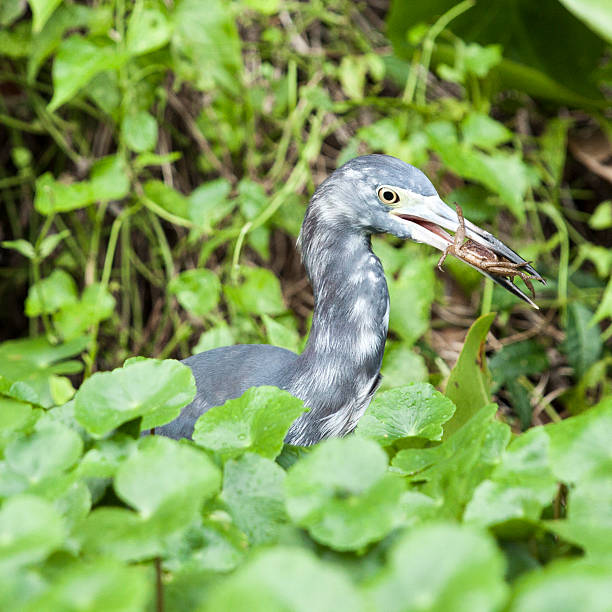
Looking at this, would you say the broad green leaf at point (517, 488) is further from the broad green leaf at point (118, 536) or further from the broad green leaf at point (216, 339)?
the broad green leaf at point (216, 339)

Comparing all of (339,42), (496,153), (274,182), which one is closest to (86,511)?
(496,153)

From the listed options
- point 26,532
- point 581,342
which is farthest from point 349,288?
point 581,342

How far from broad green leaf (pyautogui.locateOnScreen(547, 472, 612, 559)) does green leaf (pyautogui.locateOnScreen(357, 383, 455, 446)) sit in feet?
0.57

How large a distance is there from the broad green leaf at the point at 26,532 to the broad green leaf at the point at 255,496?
0.13 metres

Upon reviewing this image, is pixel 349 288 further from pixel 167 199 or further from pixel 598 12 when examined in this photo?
pixel 167 199

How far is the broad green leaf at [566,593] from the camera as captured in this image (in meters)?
0.31

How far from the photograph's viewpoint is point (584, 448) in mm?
460

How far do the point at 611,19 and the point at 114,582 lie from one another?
583mm

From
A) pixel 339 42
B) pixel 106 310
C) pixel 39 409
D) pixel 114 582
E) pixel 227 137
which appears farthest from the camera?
pixel 339 42

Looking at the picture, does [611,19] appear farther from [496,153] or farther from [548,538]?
[496,153]

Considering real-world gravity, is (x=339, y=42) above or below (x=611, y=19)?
below

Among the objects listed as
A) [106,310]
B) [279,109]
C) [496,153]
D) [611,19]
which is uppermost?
[611,19]

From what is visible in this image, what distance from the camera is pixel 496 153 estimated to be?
5.43 feet

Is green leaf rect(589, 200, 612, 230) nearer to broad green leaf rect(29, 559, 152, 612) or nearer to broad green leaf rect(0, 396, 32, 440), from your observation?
broad green leaf rect(0, 396, 32, 440)
